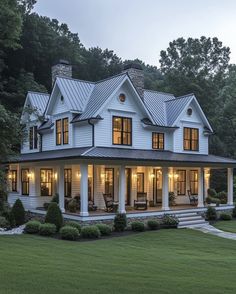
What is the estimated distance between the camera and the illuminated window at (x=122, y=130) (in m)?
24.2

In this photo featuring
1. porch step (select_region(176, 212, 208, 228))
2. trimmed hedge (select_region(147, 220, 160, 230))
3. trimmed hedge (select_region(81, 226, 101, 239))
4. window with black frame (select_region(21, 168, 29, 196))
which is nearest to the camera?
trimmed hedge (select_region(81, 226, 101, 239))

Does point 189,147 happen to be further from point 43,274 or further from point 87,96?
point 43,274

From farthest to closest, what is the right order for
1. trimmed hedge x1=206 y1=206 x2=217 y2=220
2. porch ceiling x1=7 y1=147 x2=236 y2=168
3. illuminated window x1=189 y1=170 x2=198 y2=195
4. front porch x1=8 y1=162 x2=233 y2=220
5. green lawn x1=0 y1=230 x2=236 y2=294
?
illuminated window x1=189 y1=170 x2=198 y2=195 → trimmed hedge x1=206 y1=206 x2=217 y2=220 → front porch x1=8 y1=162 x2=233 y2=220 → porch ceiling x1=7 y1=147 x2=236 y2=168 → green lawn x1=0 y1=230 x2=236 y2=294

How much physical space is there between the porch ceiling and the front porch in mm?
538

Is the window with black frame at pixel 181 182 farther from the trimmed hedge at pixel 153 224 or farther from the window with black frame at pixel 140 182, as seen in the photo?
the trimmed hedge at pixel 153 224

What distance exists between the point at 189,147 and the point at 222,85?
30599 mm

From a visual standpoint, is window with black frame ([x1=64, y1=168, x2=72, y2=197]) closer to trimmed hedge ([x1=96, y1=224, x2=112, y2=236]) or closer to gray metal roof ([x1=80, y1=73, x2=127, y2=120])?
gray metal roof ([x1=80, y1=73, x2=127, y2=120])

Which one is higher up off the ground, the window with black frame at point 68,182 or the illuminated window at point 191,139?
the illuminated window at point 191,139

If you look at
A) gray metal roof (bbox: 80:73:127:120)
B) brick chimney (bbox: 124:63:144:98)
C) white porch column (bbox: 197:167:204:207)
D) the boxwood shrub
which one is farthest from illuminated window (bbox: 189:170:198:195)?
gray metal roof (bbox: 80:73:127:120)

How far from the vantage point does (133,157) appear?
22.0 meters

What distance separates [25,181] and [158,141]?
353 inches

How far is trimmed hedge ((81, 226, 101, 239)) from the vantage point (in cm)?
1842

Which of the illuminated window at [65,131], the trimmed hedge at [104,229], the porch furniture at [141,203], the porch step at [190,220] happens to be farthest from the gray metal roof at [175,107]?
the trimmed hedge at [104,229]

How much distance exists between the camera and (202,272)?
412 inches
